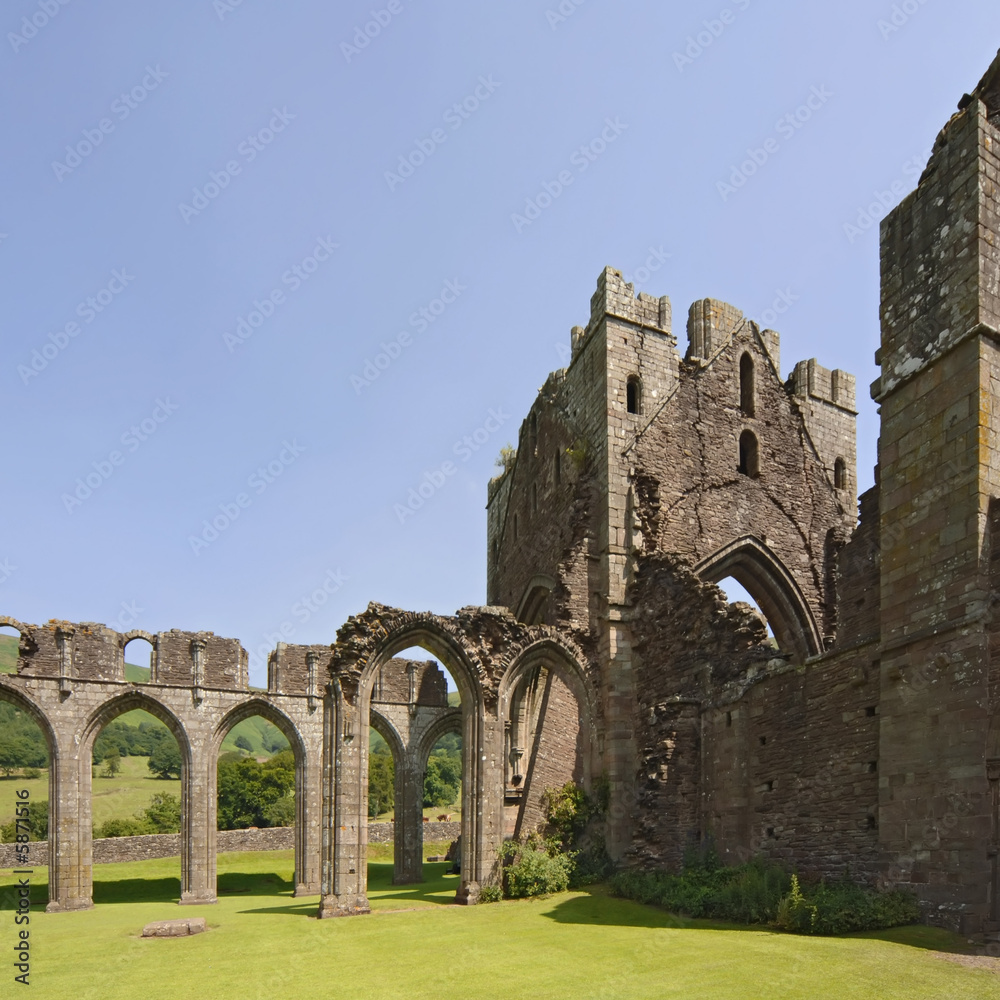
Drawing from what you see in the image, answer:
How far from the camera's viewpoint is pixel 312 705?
22.9m

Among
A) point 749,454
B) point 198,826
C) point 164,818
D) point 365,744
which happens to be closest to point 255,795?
point 164,818

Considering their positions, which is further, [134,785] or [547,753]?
[134,785]

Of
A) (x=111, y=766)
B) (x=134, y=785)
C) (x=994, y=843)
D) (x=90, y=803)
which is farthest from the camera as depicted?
(x=111, y=766)

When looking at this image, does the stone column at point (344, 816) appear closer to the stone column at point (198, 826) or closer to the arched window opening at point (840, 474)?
the stone column at point (198, 826)

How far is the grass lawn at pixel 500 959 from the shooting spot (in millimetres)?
6742

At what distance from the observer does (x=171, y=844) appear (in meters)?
28.2

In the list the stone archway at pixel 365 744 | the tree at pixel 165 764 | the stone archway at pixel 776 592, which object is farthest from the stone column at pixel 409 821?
the tree at pixel 165 764

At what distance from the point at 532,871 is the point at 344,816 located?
122 inches

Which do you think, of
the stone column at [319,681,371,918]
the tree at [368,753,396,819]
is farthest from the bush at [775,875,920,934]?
the tree at [368,753,396,819]

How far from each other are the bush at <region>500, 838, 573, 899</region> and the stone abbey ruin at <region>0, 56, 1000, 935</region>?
389 millimetres

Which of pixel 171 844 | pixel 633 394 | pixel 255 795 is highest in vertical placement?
pixel 633 394

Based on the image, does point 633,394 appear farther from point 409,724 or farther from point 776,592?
point 409,724

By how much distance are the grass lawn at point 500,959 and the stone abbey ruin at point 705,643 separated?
1425 mm

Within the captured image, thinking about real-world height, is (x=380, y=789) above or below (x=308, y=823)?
below
